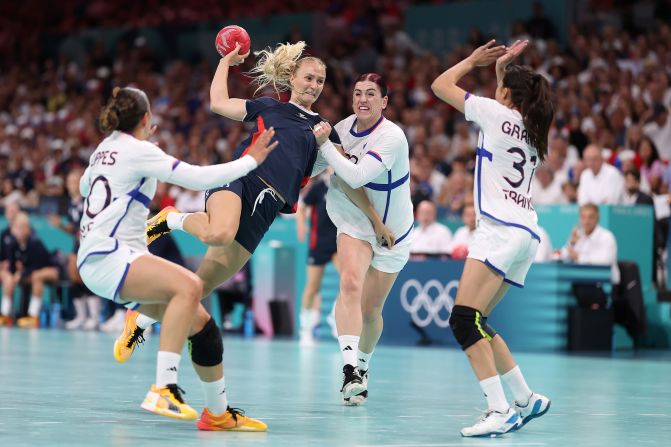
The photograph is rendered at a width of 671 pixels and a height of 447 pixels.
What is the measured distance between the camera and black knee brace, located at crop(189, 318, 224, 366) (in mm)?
6449

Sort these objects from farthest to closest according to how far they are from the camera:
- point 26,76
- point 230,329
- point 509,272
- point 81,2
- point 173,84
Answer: point 81,2 < point 26,76 < point 173,84 < point 230,329 < point 509,272

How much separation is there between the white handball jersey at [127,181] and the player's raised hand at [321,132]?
1.33 meters

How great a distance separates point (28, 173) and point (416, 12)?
9.08m

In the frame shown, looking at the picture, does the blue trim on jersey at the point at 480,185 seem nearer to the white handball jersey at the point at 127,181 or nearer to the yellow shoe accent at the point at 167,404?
the white handball jersey at the point at 127,181

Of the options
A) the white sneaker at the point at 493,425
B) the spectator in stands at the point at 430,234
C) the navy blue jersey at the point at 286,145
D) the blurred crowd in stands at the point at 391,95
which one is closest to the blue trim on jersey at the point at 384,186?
the navy blue jersey at the point at 286,145

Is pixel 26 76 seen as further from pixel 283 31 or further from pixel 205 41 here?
pixel 283 31

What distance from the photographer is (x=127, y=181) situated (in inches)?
247

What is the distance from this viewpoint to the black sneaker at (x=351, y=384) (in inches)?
310

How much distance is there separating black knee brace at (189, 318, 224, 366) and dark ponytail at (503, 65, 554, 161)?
2.18 m

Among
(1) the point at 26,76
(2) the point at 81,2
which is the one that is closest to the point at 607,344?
(1) the point at 26,76

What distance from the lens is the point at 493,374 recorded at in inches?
260

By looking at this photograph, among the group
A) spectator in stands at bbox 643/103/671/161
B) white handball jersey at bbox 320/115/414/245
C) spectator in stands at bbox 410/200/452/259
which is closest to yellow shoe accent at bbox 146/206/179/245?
white handball jersey at bbox 320/115/414/245

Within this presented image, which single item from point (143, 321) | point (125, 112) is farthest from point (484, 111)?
point (143, 321)

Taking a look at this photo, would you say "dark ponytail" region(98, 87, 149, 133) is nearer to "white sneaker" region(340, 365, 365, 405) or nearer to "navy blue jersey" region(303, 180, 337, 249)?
"white sneaker" region(340, 365, 365, 405)
